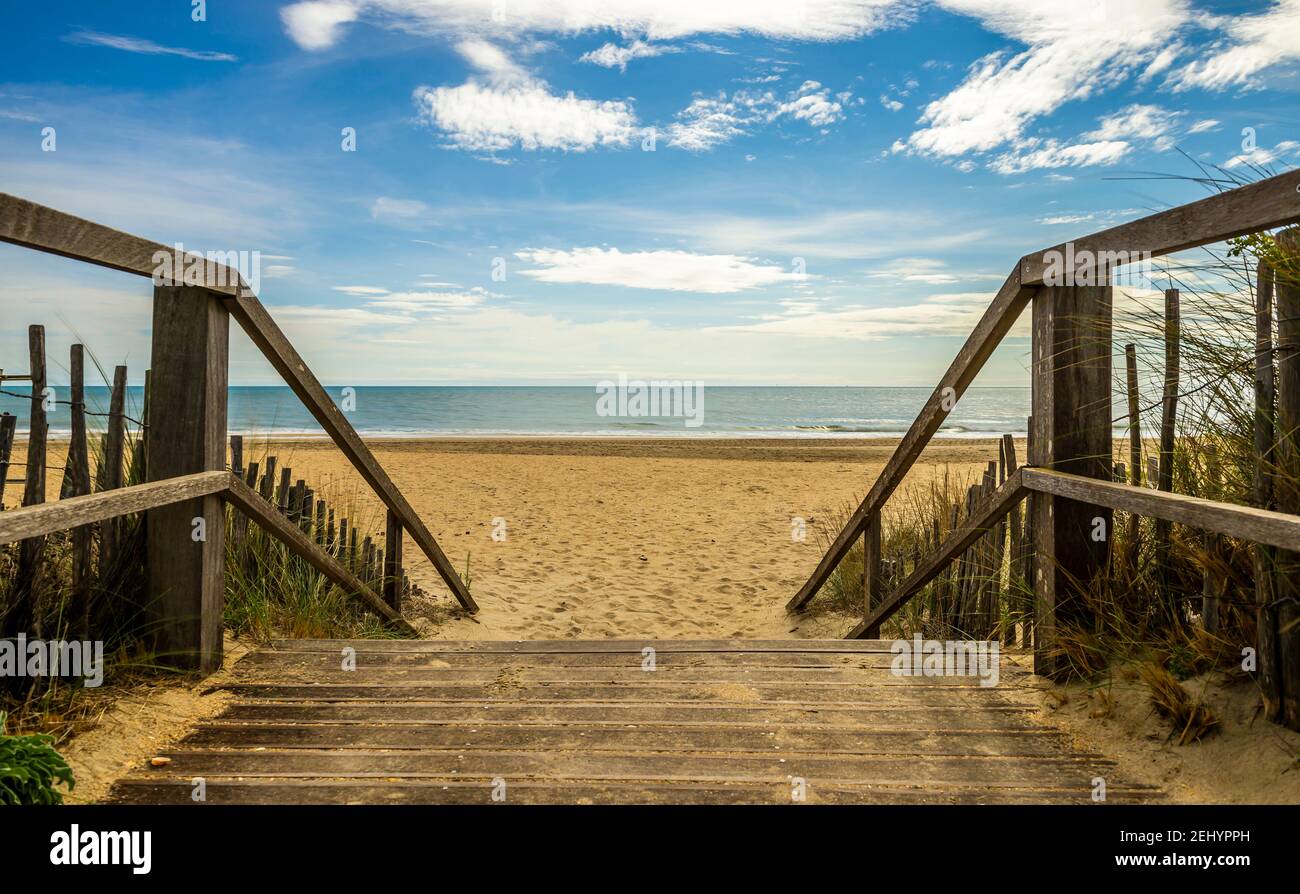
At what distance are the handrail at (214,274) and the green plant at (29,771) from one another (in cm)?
122

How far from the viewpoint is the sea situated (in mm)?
32125

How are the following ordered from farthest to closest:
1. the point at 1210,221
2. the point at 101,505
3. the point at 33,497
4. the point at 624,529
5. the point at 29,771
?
the point at 624,529 → the point at 33,497 → the point at 101,505 → the point at 1210,221 → the point at 29,771

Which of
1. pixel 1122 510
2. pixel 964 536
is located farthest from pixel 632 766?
pixel 964 536

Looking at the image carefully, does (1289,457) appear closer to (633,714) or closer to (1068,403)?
(1068,403)

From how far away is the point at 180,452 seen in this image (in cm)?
309

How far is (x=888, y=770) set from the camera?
245 centimetres

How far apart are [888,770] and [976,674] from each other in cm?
98

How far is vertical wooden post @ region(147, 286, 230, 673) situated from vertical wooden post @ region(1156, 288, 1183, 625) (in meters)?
3.31

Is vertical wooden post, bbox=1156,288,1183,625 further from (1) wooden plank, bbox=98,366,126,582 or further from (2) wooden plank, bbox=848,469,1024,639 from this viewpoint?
(1) wooden plank, bbox=98,366,126,582

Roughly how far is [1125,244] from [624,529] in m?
7.88

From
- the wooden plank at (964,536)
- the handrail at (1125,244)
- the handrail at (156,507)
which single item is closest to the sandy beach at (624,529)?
the handrail at (156,507)

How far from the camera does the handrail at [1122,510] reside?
77.9 inches

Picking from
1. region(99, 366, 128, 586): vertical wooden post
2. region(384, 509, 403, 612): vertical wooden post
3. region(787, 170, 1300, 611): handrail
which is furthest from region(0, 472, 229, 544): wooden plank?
region(787, 170, 1300, 611): handrail
